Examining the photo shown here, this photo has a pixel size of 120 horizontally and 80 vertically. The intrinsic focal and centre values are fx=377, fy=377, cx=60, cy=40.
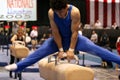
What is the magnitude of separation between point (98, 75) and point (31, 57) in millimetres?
6218

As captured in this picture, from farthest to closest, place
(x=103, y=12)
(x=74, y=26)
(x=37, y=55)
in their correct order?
(x=103, y=12), (x=37, y=55), (x=74, y=26)

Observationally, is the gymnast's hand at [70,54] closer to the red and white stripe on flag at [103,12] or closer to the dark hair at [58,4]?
the dark hair at [58,4]

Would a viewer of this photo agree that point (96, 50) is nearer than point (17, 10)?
Yes

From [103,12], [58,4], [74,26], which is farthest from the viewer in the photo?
[103,12]

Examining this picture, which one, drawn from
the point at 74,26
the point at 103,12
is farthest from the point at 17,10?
the point at 103,12

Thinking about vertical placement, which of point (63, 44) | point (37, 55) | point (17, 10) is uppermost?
point (17, 10)

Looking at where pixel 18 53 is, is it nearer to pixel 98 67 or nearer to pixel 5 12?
pixel 5 12

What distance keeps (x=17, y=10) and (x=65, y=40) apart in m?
7.50

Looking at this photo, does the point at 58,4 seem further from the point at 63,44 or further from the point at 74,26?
the point at 63,44

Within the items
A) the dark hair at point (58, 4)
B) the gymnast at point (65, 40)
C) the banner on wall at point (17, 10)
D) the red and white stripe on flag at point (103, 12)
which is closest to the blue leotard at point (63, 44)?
the gymnast at point (65, 40)

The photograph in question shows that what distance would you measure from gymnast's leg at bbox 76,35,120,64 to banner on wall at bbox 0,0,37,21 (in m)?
7.47

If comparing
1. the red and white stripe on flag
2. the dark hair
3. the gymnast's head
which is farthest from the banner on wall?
the red and white stripe on flag

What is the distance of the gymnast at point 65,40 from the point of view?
16.4 ft

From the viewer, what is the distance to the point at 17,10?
41.0 ft
